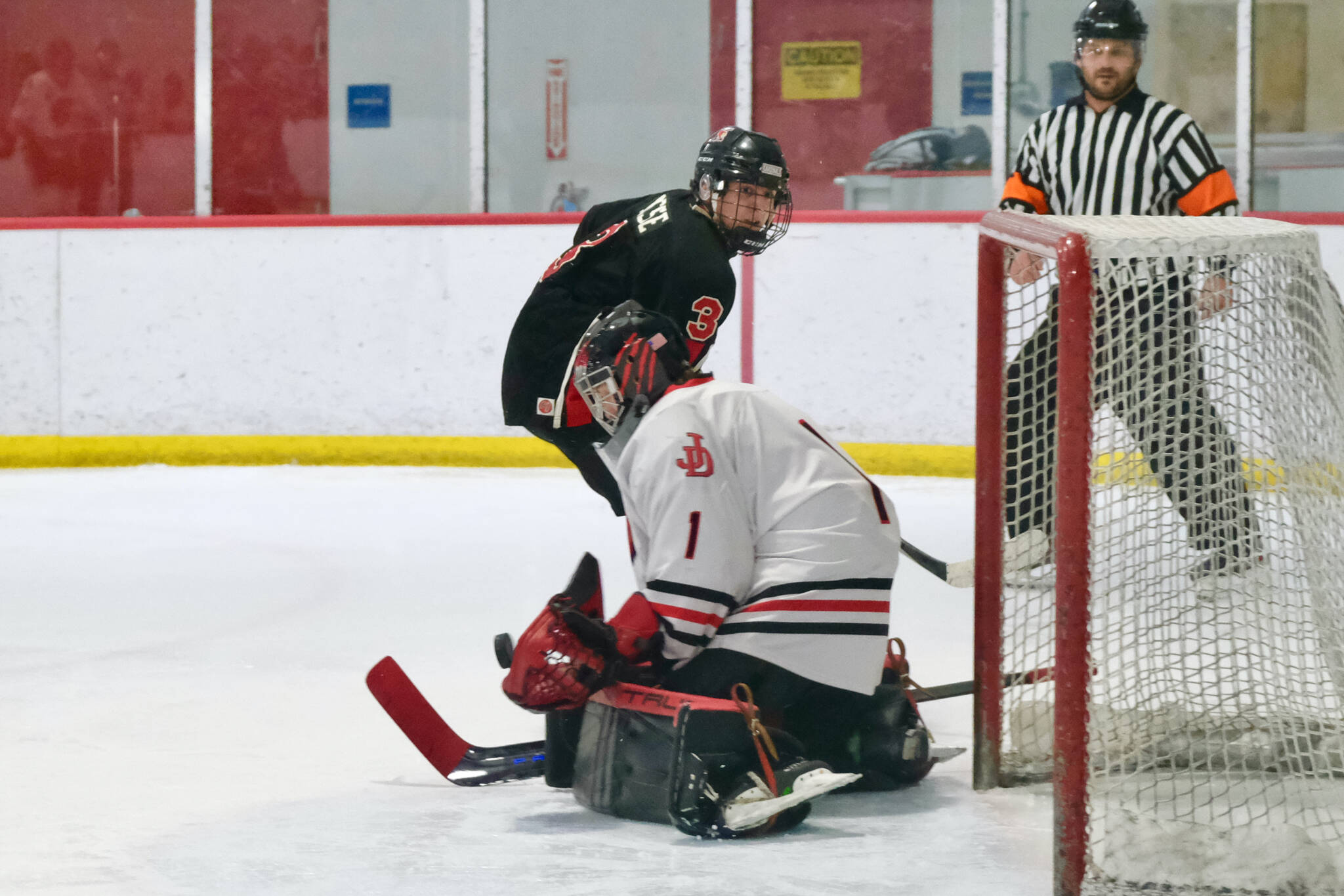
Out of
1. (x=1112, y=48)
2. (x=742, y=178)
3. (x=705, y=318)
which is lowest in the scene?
(x=705, y=318)

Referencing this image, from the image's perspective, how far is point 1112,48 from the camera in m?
3.14

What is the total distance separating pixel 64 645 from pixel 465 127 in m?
3.54

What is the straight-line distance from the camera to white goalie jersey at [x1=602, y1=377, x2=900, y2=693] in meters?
1.73

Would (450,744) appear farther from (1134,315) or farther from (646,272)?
(1134,315)

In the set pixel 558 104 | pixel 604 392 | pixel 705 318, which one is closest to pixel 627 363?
pixel 604 392

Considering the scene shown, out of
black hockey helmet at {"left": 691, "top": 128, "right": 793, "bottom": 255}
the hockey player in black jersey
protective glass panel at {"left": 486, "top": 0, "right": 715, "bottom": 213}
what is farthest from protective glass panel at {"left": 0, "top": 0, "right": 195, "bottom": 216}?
black hockey helmet at {"left": 691, "top": 128, "right": 793, "bottom": 255}

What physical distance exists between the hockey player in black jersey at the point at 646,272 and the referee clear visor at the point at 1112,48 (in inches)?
37.6

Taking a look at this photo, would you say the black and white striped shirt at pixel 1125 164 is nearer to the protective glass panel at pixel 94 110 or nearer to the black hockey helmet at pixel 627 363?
the black hockey helmet at pixel 627 363

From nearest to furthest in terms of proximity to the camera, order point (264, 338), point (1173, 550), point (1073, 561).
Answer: point (1073, 561) < point (1173, 550) < point (264, 338)

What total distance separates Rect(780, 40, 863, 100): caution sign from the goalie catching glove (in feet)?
14.2

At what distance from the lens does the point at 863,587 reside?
71.4 inches

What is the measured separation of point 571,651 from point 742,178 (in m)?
0.94

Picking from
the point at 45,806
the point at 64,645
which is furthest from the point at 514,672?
the point at 64,645

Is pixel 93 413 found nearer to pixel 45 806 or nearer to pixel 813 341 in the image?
pixel 813 341
